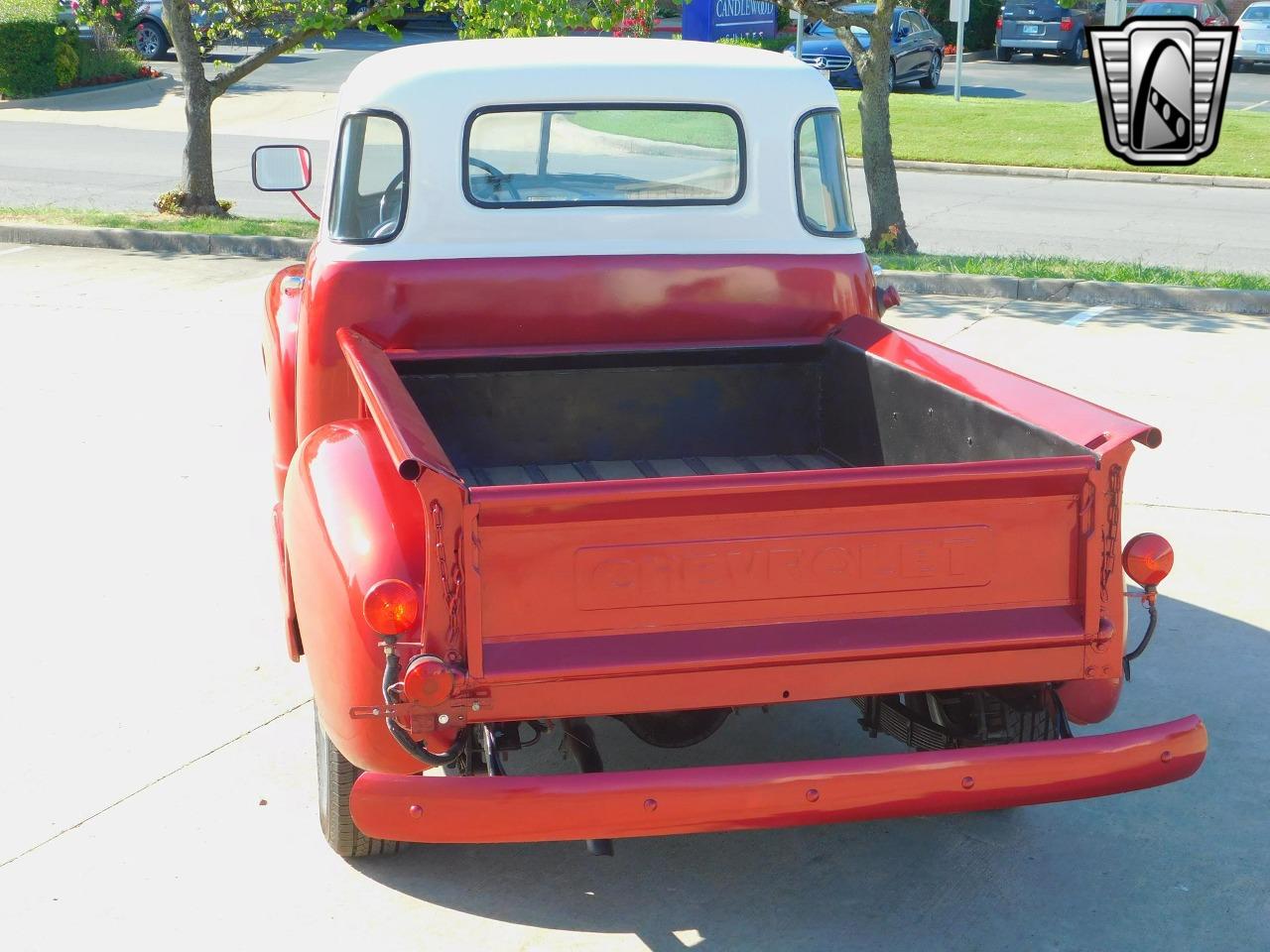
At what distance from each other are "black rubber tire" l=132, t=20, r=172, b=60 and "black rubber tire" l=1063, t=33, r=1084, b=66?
1987 cm

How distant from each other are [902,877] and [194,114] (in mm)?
12000

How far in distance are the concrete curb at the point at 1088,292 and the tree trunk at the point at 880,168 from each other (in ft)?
5.07

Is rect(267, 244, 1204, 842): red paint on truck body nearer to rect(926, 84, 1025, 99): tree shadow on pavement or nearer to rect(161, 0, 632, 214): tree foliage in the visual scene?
rect(161, 0, 632, 214): tree foliage

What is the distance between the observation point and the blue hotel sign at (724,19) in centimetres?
1537

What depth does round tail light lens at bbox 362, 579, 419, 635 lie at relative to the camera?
10.5ft

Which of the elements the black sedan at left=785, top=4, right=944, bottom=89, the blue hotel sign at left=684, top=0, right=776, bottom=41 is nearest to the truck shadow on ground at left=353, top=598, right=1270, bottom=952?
the blue hotel sign at left=684, top=0, right=776, bottom=41

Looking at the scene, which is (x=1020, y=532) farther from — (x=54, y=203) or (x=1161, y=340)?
(x=54, y=203)

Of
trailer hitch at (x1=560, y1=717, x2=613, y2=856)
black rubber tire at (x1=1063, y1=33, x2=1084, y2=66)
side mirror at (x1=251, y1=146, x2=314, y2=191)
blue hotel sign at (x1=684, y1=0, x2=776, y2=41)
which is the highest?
blue hotel sign at (x1=684, y1=0, x2=776, y2=41)

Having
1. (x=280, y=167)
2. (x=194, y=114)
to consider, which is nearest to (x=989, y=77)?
(x=194, y=114)

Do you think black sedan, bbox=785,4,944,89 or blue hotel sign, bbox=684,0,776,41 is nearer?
blue hotel sign, bbox=684,0,776,41

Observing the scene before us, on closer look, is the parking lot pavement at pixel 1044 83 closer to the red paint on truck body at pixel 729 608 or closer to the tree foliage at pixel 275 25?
the tree foliage at pixel 275 25

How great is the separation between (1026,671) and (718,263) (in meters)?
2.04

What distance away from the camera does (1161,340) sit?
956cm

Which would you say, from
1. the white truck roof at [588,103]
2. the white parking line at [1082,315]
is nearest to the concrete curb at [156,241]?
the white parking line at [1082,315]
